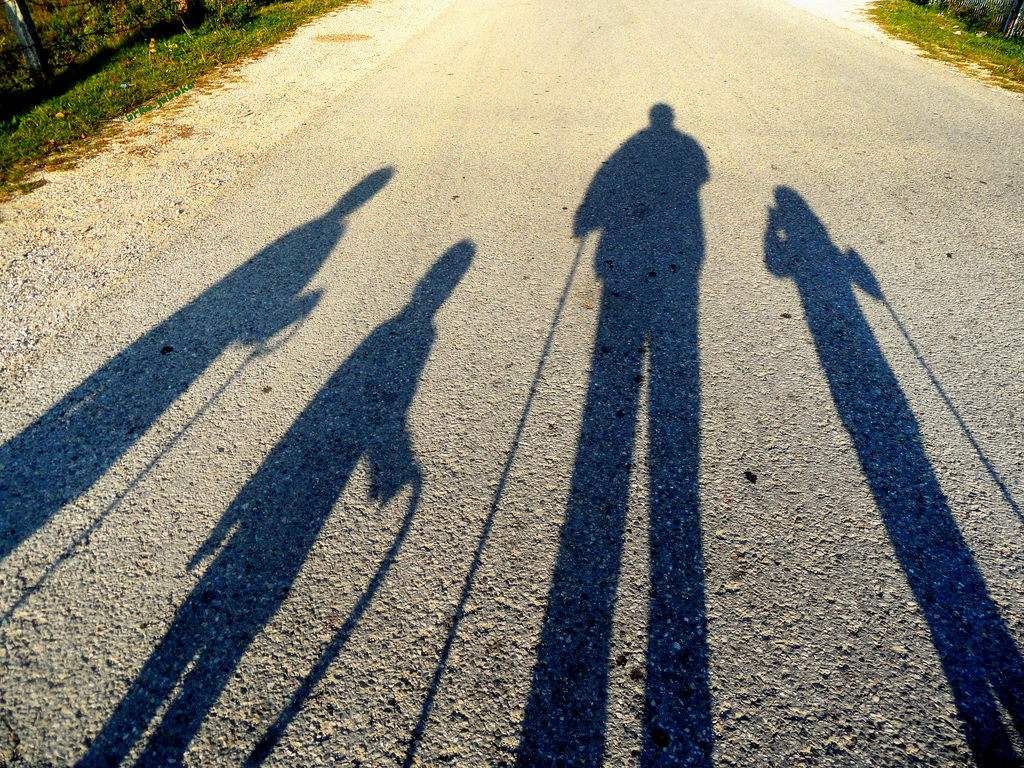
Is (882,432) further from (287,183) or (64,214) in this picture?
(64,214)

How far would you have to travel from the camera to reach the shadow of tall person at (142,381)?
2.91 m

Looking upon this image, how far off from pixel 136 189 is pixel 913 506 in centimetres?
640

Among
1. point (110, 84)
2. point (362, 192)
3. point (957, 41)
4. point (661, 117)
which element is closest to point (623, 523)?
point (362, 192)

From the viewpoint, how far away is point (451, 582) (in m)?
2.53

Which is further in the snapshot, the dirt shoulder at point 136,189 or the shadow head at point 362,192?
the shadow head at point 362,192

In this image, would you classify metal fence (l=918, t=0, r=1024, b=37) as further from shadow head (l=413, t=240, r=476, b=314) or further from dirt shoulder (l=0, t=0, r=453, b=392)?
shadow head (l=413, t=240, r=476, b=314)

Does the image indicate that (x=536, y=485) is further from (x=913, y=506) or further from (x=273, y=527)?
(x=913, y=506)

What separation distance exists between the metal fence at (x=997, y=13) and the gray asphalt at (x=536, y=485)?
7.02 meters

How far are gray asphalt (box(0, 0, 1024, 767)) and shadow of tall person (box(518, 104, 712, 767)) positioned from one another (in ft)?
0.05

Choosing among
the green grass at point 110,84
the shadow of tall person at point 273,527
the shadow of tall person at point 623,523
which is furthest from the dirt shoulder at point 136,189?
the shadow of tall person at point 623,523

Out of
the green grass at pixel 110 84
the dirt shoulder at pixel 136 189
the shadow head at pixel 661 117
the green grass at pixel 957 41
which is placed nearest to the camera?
the dirt shoulder at pixel 136 189

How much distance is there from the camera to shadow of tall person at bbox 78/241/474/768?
7.01 feet

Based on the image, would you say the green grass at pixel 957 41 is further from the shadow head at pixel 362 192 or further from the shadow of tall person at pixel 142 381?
the shadow of tall person at pixel 142 381

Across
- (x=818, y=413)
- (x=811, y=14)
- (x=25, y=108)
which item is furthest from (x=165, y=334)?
(x=811, y=14)
